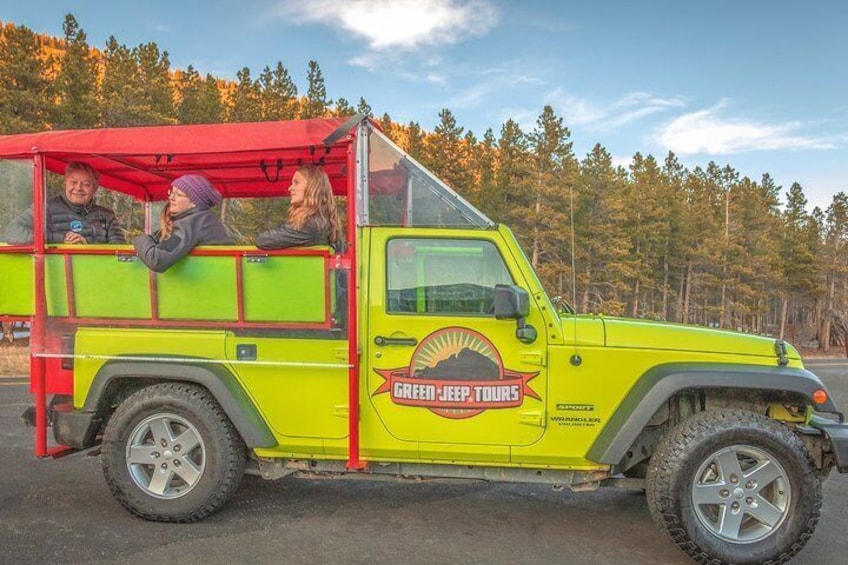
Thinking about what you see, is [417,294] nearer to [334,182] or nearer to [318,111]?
[334,182]

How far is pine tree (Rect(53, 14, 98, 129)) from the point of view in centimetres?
2772

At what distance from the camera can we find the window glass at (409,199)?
4.21 m

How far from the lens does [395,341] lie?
4.10 m

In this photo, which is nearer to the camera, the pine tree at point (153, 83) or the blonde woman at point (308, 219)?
the blonde woman at point (308, 219)

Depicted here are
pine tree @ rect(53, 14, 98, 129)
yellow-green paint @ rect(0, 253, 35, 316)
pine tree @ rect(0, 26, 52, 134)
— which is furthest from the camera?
pine tree @ rect(53, 14, 98, 129)

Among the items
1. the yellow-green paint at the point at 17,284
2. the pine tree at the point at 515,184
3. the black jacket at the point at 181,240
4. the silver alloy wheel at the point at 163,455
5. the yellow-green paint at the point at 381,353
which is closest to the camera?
the yellow-green paint at the point at 381,353

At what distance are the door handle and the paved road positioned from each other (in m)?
1.23

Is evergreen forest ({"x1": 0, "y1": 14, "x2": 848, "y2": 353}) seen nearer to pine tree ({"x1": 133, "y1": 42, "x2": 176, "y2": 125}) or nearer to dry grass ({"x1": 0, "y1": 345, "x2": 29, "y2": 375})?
pine tree ({"x1": 133, "y1": 42, "x2": 176, "y2": 125})

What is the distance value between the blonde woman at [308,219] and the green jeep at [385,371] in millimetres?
107

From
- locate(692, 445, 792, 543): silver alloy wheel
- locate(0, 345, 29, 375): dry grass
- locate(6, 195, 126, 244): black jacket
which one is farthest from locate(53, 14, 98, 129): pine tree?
locate(692, 445, 792, 543): silver alloy wheel

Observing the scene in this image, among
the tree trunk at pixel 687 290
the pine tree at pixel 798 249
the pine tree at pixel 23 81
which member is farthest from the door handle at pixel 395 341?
the pine tree at pixel 798 249

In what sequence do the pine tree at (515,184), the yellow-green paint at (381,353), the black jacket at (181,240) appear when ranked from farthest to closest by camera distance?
the pine tree at (515,184) → the black jacket at (181,240) → the yellow-green paint at (381,353)

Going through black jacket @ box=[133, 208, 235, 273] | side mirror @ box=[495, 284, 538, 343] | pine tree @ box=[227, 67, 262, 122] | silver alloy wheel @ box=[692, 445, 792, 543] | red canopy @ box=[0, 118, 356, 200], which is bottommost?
silver alloy wheel @ box=[692, 445, 792, 543]

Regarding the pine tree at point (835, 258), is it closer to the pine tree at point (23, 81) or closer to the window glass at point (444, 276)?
the pine tree at point (23, 81)
